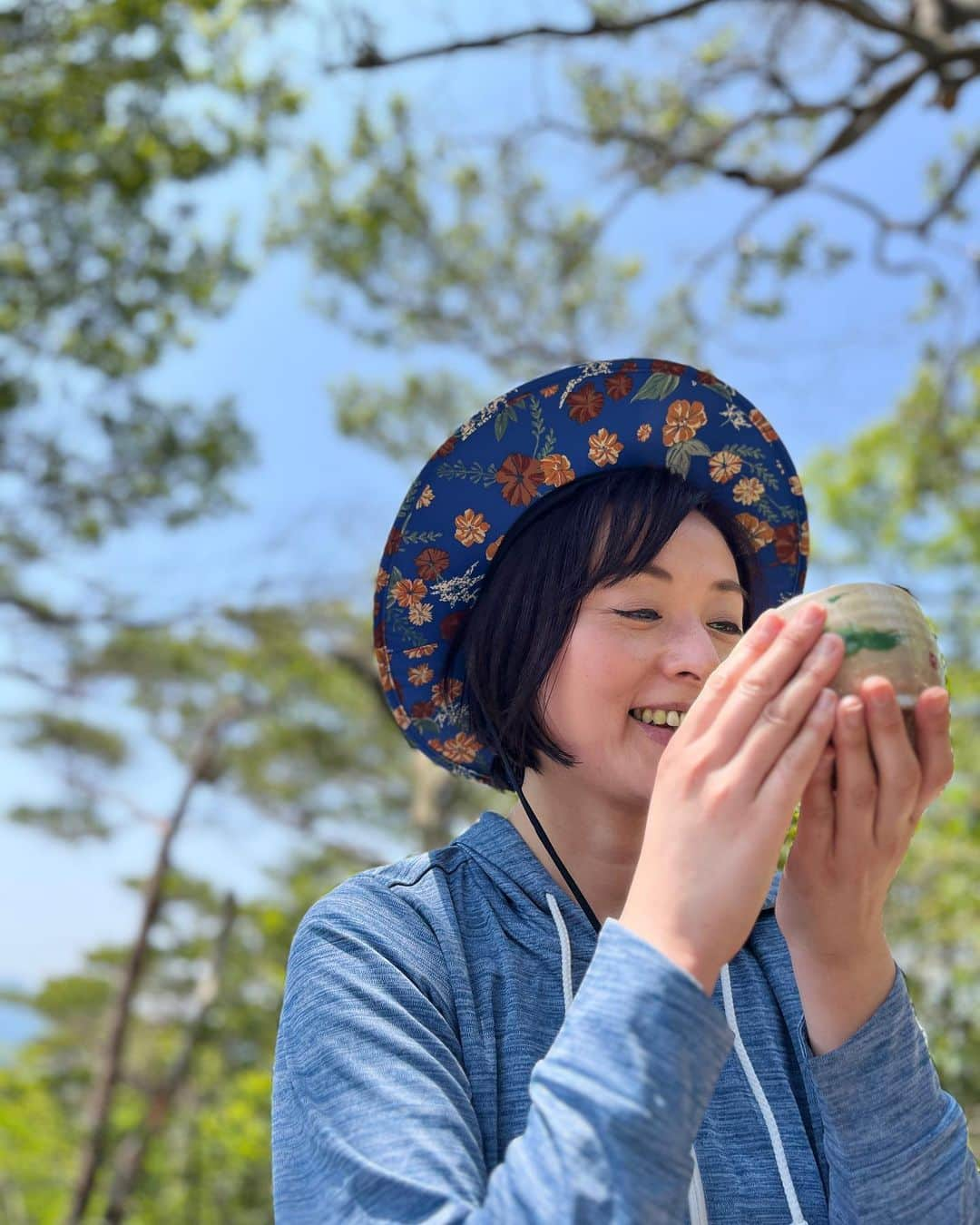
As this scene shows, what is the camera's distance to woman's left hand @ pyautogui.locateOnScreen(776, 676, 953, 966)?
102 cm

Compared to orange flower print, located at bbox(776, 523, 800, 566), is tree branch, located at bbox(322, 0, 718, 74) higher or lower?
higher

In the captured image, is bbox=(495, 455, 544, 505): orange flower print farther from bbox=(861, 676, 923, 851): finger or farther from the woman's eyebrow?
bbox=(861, 676, 923, 851): finger

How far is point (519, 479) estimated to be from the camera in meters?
1.72

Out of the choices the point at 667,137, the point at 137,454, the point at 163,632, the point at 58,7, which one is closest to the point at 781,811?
the point at 667,137

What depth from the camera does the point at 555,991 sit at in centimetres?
135

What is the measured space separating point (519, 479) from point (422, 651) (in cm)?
32

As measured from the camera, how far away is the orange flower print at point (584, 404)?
1.70 m

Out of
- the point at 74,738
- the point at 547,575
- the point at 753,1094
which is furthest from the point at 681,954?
the point at 74,738

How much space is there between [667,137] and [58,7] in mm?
3539

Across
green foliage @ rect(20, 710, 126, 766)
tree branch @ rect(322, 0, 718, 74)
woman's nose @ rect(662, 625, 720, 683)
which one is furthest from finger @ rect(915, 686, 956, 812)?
green foliage @ rect(20, 710, 126, 766)

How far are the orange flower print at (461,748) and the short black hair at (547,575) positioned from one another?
0.27 ft

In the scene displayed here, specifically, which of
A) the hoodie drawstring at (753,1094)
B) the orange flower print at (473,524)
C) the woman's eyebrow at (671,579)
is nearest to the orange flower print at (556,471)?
the orange flower print at (473,524)

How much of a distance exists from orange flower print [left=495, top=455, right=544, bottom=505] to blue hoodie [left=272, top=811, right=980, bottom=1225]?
479 mm

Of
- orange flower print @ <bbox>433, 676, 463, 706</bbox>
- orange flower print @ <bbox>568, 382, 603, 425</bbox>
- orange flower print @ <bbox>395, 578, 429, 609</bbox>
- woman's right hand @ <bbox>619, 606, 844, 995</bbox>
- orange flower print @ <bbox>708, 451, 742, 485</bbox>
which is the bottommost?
woman's right hand @ <bbox>619, 606, 844, 995</bbox>
